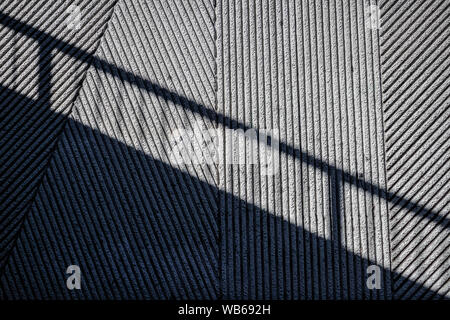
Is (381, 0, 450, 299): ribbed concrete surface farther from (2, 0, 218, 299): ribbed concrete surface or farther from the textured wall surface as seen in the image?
(2, 0, 218, 299): ribbed concrete surface

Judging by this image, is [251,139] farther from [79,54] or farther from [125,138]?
[79,54]

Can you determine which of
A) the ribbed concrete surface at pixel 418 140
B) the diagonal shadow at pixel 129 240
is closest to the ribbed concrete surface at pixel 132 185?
the diagonal shadow at pixel 129 240

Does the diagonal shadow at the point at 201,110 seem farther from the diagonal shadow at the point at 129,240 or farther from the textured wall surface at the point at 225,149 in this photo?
the diagonal shadow at the point at 129,240

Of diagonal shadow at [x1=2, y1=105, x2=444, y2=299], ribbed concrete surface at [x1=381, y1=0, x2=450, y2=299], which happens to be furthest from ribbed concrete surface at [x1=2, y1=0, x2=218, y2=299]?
ribbed concrete surface at [x1=381, y1=0, x2=450, y2=299]

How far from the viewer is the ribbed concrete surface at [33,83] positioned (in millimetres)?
1518

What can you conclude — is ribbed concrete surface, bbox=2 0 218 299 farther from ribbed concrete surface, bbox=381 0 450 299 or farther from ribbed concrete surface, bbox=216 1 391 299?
ribbed concrete surface, bbox=381 0 450 299

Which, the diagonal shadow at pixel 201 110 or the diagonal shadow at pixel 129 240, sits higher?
the diagonal shadow at pixel 201 110

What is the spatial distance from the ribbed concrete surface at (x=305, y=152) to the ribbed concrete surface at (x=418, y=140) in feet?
0.15

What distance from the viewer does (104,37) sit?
159cm

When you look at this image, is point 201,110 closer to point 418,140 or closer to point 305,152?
point 305,152

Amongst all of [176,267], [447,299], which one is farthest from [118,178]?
[447,299]

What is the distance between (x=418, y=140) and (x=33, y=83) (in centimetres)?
124

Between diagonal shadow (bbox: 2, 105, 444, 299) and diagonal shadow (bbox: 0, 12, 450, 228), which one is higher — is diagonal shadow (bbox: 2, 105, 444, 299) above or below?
below

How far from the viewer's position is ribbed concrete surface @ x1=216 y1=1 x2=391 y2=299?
1462mm
